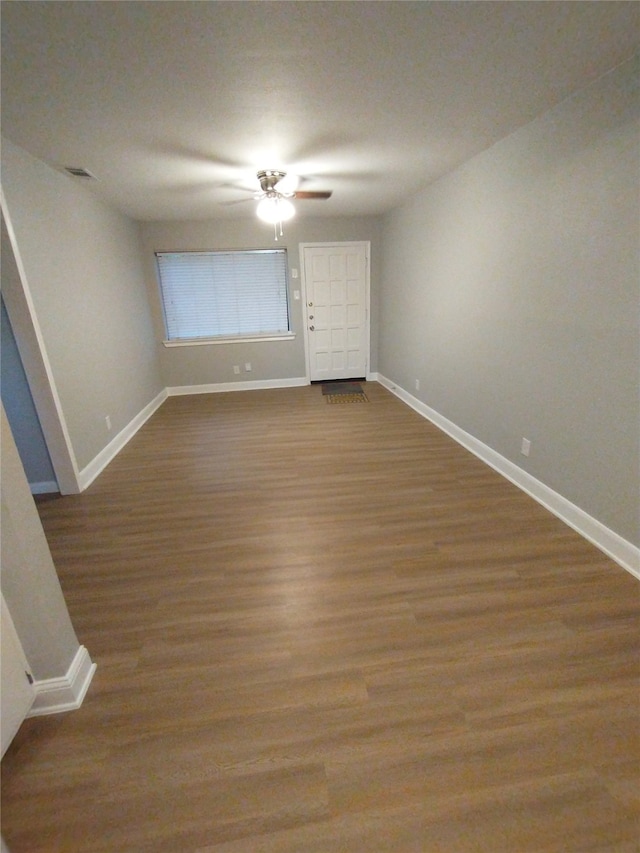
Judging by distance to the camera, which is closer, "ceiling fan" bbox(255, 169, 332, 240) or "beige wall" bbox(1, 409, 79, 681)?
"beige wall" bbox(1, 409, 79, 681)

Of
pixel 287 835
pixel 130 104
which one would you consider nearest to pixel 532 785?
pixel 287 835

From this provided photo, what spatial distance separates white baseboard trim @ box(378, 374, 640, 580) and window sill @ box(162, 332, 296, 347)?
2.75 meters

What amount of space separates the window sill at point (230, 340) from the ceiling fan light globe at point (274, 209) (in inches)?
89.8

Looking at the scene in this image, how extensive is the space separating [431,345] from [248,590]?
3.10 meters

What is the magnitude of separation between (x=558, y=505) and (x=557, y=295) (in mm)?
1306

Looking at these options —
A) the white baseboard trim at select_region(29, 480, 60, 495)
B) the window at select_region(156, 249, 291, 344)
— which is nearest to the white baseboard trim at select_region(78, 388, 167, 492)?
the white baseboard trim at select_region(29, 480, 60, 495)

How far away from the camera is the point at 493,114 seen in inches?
83.4

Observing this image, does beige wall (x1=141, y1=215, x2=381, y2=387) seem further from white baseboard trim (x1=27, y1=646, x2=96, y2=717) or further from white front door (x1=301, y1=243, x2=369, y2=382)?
→ white baseboard trim (x1=27, y1=646, x2=96, y2=717)

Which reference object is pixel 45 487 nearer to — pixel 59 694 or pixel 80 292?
pixel 80 292

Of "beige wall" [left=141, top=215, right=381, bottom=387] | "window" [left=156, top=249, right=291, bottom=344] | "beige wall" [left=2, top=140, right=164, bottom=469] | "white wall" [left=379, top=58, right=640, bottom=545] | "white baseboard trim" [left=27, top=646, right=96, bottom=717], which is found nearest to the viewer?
"white baseboard trim" [left=27, top=646, right=96, bottom=717]

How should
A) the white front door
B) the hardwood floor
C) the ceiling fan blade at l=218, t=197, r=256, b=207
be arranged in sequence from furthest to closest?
the white front door
the ceiling fan blade at l=218, t=197, r=256, b=207
the hardwood floor

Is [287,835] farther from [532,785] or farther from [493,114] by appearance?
[493,114]

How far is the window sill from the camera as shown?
5.22 metres

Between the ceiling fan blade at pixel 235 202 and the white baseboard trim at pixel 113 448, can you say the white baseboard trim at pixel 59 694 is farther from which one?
the ceiling fan blade at pixel 235 202
